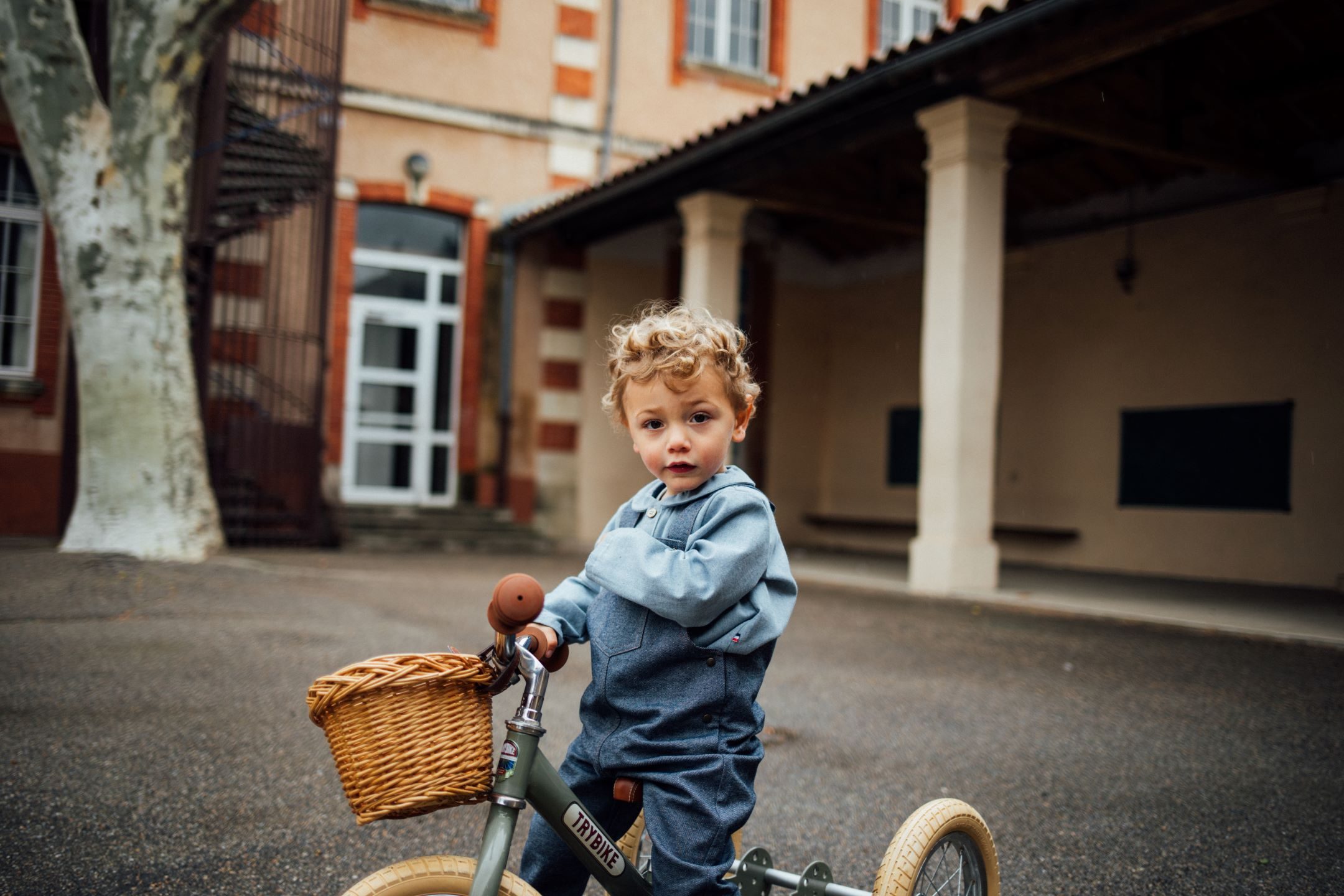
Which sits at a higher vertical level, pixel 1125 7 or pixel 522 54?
pixel 522 54

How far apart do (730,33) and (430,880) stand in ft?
47.8

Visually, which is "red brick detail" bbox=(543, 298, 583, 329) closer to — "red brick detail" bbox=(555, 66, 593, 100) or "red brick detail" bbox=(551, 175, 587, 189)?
"red brick detail" bbox=(551, 175, 587, 189)

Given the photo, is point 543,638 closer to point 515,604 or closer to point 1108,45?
point 515,604

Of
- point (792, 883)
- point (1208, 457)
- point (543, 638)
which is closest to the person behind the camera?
point (543, 638)

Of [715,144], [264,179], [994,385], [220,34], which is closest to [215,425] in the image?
[264,179]

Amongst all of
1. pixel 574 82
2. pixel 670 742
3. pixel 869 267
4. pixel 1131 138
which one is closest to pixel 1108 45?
pixel 1131 138

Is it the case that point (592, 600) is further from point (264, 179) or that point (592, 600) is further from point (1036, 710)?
point (264, 179)

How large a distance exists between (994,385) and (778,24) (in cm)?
852

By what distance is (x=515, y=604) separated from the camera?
1437 millimetres

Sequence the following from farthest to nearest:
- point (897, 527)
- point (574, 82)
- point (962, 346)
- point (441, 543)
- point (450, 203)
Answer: point (574, 82), point (897, 527), point (450, 203), point (441, 543), point (962, 346)

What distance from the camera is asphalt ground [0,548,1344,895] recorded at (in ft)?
8.89

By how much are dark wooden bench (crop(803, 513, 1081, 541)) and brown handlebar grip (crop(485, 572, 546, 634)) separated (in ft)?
34.2

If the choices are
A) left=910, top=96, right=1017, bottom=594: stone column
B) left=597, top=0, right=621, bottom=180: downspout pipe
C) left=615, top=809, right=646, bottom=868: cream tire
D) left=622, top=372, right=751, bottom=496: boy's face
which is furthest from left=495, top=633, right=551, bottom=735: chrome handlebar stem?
left=597, top=0, right=621, bottom=180: downspout pipe

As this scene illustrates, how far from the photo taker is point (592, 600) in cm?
186
